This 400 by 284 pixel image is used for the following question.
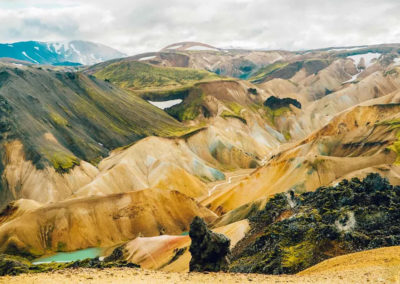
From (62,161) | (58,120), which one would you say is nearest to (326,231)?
(62,161)

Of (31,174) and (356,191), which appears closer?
(356,191)

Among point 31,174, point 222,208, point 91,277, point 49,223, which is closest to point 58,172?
point 31,174

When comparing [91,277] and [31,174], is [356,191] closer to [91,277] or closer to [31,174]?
[91,277]


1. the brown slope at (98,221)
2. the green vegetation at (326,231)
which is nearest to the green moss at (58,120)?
the brown slope at (98,221)

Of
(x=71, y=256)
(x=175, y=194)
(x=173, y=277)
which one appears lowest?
(x=71, y=256)

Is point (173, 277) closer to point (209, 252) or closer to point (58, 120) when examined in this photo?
point (209, 252)

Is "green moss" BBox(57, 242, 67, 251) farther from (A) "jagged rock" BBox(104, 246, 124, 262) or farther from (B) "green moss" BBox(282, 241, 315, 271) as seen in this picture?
(B) "green moss" BBox(282, 241, 315, 271)

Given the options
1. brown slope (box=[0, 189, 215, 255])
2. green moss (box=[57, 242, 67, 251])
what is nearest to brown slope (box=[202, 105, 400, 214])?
brown slope (box=[0, 189, 215, 255])
